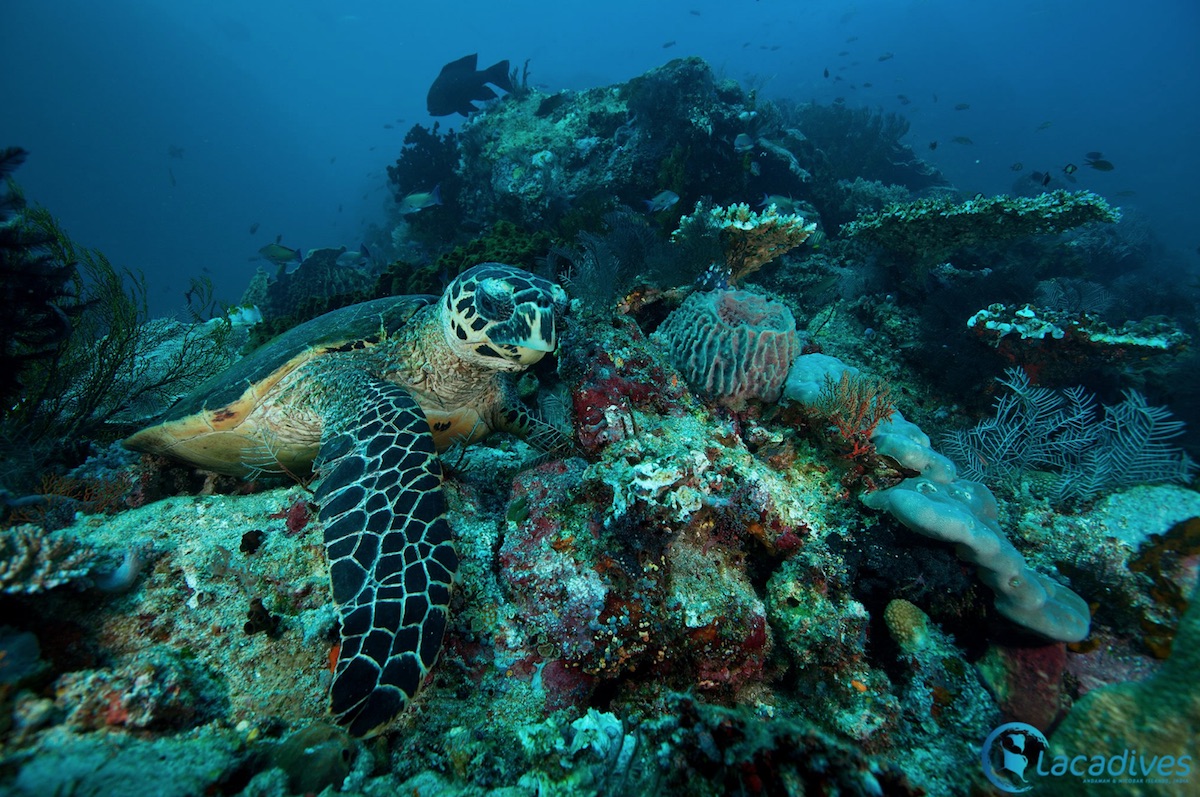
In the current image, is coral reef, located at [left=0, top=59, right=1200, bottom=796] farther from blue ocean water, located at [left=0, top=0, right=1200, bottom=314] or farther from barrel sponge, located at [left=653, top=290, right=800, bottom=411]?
blue ocean water, located at [left=0, top=0, right=1200, bottom=314]

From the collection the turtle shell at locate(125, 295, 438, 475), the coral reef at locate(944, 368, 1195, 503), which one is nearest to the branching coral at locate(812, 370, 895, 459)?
the coral reef at locate(944, 368, 1195, 503)

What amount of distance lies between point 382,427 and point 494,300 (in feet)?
3.34

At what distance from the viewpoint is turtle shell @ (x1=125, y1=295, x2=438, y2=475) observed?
3070 millimetres

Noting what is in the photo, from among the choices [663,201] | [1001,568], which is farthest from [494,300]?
[663,201]

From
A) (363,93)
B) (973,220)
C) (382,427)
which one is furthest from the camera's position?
(363,93)

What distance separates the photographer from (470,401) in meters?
3.51

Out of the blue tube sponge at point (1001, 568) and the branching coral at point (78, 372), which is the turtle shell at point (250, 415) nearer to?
the branching coral at point (78, 372)

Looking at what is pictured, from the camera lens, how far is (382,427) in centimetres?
262

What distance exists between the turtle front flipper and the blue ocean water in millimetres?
33035

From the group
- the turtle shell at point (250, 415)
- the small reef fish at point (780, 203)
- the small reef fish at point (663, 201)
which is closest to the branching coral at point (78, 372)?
the turtle shell at point (250, 415)

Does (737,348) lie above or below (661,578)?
above
